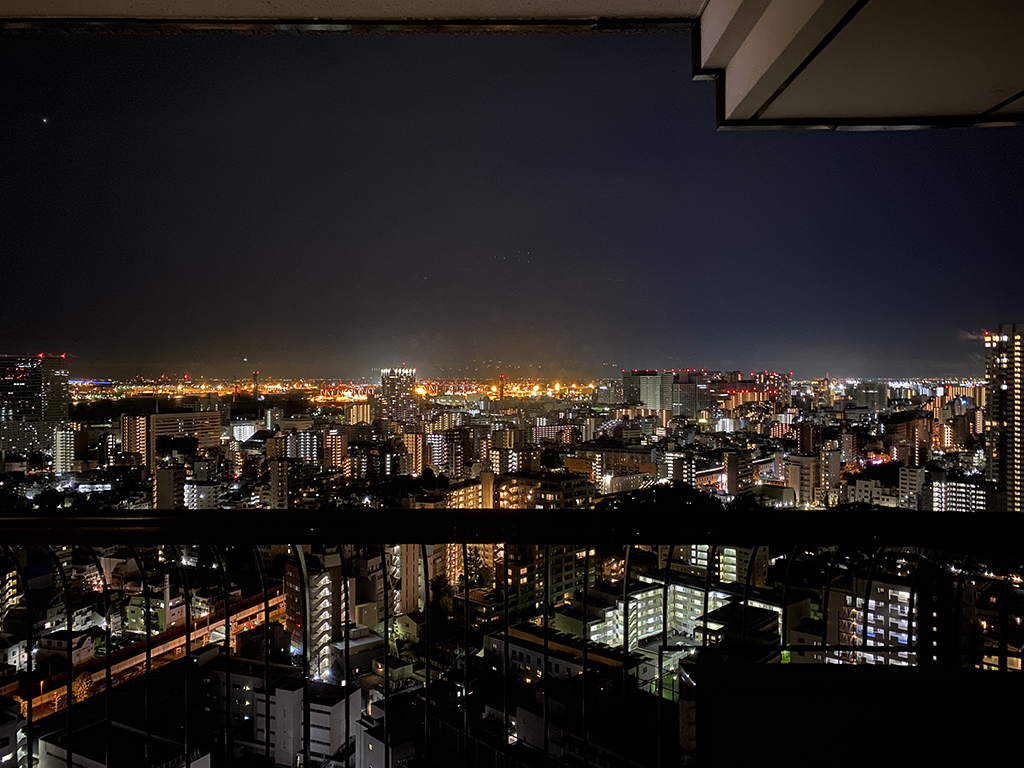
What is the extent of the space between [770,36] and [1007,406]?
534 inches

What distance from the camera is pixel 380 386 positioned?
32312 mm

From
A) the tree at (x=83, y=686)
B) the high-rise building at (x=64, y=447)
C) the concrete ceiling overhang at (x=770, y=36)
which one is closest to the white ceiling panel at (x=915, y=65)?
the concrete ceiling overhang at (x=770, y=36)

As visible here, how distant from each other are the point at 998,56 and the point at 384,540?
1.79 metres

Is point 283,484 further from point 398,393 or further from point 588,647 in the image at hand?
point 398,393

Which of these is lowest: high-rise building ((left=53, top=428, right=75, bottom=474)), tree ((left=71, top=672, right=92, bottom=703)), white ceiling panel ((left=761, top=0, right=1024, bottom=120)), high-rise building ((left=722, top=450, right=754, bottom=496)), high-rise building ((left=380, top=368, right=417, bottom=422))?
high-rise building ((left=722, top=450, right=754, bottom=496))

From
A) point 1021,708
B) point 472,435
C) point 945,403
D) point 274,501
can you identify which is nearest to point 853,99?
point 1021,708

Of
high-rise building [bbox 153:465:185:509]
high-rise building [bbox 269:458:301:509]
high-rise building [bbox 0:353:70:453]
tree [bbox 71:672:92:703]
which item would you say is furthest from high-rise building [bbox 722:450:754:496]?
high-rise building [bbox 0:353:70:453]

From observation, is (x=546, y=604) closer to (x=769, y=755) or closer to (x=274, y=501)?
(x=769, y=755)

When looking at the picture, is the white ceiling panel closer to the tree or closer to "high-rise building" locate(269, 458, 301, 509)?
the tree

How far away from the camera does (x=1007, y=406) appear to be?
37.7 ft

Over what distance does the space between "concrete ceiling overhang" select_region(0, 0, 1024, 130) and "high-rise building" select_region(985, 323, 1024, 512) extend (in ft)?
41.0

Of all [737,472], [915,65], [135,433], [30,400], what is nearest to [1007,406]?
[737,472]

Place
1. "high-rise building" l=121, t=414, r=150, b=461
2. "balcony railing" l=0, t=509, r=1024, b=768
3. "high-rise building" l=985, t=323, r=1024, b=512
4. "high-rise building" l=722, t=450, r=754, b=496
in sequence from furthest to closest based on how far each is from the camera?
1. "high-rise building" l=121, t=414, r=150, b=461
2. "high-rise building" l=722, t=450, r=754, b=496
3. "high-rise building" l=985, t=323, r=1024, b=512
4. "balcony railing" l=0, t=509, r=1024, b=768

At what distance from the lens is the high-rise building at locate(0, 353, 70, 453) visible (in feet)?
47.7
